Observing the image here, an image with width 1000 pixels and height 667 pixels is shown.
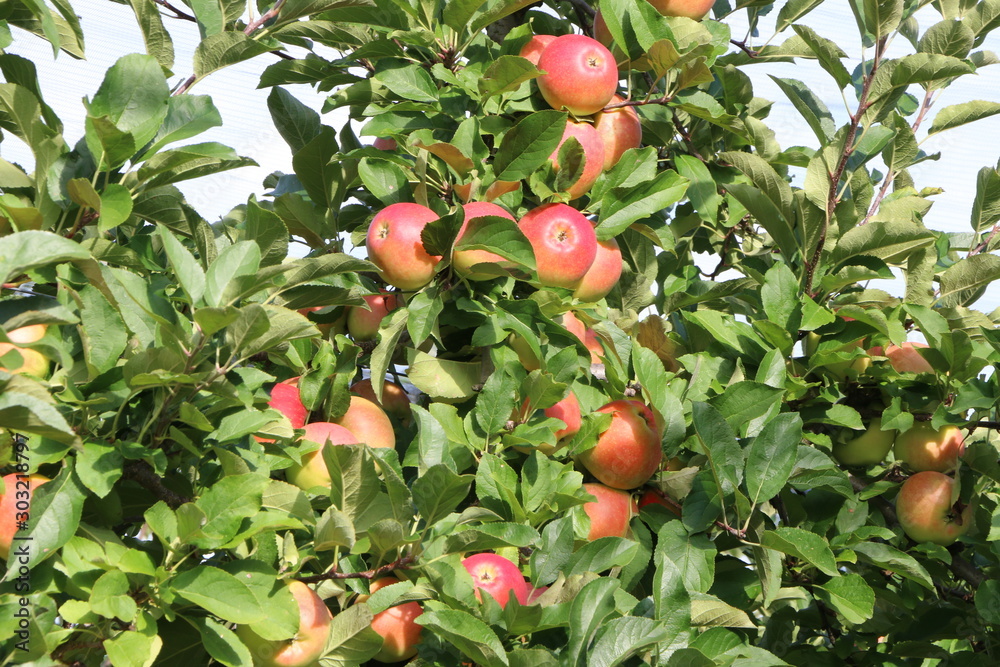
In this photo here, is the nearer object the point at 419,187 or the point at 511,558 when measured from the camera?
the point at 511,558

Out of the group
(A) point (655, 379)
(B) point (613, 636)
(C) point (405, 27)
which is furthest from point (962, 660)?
(C) point (405, 27)

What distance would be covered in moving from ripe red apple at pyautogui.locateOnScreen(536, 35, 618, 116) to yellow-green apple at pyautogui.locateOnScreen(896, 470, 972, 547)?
85 centimetres

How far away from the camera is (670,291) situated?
1598mm

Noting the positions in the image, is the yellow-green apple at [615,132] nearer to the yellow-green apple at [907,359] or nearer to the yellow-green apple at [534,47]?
the yellow-green apple at [534,47]

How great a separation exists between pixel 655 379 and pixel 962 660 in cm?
78

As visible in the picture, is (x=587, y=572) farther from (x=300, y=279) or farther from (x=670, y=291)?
(x=670, y=291)

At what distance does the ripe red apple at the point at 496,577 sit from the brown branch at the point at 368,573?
98 millimetres

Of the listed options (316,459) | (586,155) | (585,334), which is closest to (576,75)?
(586,155)

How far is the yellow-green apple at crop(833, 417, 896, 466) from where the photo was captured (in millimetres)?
1559

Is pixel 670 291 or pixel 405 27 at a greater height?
pixel 405 27

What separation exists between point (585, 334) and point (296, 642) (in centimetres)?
74

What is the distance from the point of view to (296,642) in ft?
3.22

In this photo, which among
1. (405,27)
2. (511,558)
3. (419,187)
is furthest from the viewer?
(405,27)

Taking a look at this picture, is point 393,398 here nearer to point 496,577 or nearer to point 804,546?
point 496,577
